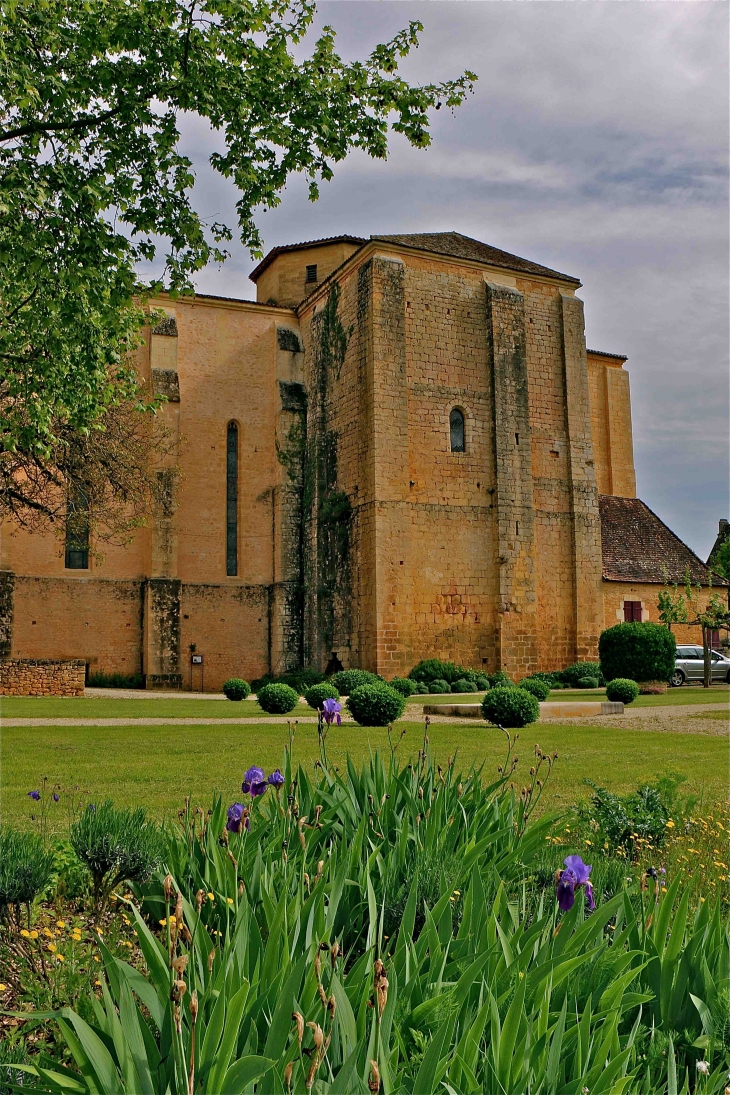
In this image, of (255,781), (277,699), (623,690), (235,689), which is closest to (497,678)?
(623,690)

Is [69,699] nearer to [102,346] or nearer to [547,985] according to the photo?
[102,346]

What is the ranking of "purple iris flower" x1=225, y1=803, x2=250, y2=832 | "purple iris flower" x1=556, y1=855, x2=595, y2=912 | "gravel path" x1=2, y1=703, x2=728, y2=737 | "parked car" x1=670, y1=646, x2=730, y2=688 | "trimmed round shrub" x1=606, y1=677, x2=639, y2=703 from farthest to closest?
"parked car" x1=670, y1=646, x2=730, y2=688, "trimmed round shrub" x1=606, y1=677, x2=639, y2=703, "gravel path" x1=2, y1=703, x2=728, y2=737, "purple iris flower" x1=225, y1=803, x2=250, y2=832, "purple iris flower" x1=556, y1=855, x2=595, y2=912

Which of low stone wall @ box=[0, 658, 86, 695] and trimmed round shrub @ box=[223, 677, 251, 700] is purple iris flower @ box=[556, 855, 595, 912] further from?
low stone wall @ box=[0, 658, 86, 695]

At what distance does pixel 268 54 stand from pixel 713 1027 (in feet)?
31.1

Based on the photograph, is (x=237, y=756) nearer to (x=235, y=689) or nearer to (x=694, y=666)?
(x=235, y=689)

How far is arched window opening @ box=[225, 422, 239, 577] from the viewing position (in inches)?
1152

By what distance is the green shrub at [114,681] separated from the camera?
85.7ft

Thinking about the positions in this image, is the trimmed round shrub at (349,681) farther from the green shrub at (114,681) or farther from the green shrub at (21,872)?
the green shrub at (21,872)

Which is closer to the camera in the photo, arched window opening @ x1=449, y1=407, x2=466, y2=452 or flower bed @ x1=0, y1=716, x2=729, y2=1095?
flower bed @ x1=0, y1=716, x2=729, y2=1095

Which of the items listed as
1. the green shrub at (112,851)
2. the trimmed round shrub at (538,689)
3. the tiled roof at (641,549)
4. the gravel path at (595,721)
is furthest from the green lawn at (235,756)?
the tiled roof at (641,549)

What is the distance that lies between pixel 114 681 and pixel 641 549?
1890 cm

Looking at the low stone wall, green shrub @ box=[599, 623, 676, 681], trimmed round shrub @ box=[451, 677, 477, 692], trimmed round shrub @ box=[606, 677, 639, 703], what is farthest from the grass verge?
trimmed round shrub @ box=[451, 677, 477, 692]

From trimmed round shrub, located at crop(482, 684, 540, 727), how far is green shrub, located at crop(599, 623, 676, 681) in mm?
8411

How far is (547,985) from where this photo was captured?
6.15 ft
